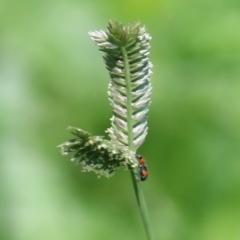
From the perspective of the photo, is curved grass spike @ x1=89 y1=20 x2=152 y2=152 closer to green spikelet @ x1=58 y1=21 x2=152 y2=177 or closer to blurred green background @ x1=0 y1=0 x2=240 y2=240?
green spikelet @ x1=58 y1=21 x2=152 y2=177

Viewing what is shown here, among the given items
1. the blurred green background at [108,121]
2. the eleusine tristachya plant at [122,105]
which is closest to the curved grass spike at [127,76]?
the eleusine tristachya plant at [122,105]

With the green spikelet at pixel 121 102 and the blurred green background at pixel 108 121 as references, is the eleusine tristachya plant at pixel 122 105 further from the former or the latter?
the blurred green background at pixel 108 121

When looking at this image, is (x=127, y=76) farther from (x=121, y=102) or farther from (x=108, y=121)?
(x=108, y=121)

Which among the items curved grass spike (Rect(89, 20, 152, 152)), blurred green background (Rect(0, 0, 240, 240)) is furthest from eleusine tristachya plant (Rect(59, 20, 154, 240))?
blurred green background (Rect(0, 0, 240, 240))

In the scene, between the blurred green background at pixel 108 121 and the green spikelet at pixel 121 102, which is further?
the blurred green background at pixel 108 121

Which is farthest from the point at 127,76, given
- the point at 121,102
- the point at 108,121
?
the point at 108,121

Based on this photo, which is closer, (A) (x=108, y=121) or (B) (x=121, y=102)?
(B) (x=121, y=102)

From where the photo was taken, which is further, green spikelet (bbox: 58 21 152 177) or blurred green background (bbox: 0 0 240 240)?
blurred green background (bbox: 0 0 240 240)
